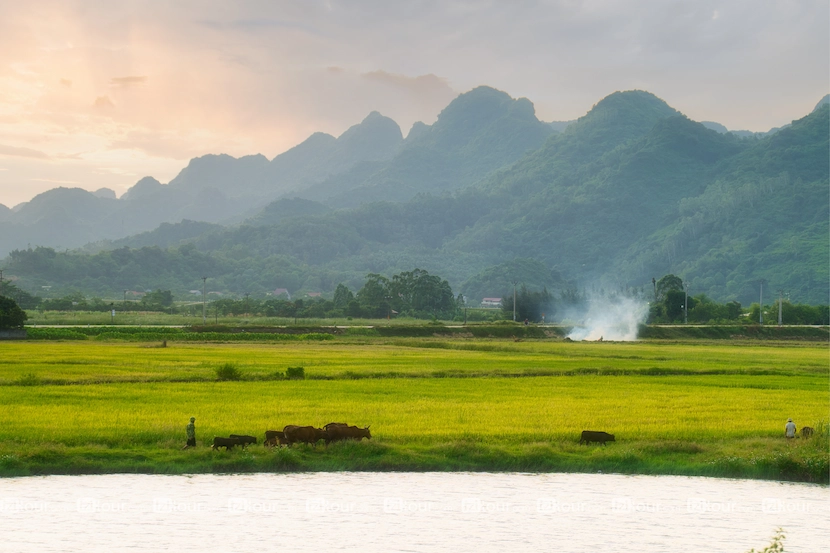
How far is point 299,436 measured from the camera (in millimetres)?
19125

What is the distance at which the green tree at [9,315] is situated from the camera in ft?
199

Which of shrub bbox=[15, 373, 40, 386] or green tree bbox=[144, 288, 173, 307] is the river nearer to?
shrub bbox=[15, 373, 40, 386]

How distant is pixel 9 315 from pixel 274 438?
49.4m

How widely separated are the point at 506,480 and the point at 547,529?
12.4ft

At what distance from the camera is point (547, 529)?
47.0 feet

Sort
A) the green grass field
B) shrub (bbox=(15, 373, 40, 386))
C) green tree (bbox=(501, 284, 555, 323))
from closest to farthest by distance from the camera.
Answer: the green grass field → shrub (bbox=(15, 373, 40, 386)) → green tree (bbox=(501, 284, 555, 323))

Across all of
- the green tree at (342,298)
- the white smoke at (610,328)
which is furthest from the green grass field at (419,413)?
the green tree at (342,298)

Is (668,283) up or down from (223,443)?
up

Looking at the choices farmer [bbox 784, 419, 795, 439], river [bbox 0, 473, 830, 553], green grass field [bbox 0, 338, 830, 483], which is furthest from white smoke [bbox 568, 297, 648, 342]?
river [bbox 0, 473, 830, 553]

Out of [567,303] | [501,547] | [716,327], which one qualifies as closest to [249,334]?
[716,327]

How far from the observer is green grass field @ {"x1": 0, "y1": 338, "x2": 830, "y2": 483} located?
1888 centimetres

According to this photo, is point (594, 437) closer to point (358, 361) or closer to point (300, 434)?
point (300, 434)

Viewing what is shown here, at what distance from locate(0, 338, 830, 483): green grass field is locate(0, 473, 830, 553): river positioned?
64 cm

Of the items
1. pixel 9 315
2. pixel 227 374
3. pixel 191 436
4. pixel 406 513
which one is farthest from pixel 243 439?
pixel 9 315
